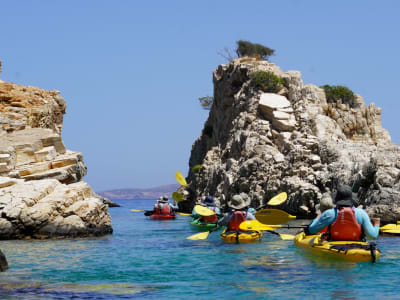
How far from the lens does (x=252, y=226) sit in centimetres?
1770

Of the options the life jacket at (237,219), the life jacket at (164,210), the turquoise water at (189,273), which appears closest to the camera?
the turquoise water at (189,273)

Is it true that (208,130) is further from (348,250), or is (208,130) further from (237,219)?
(348,250)

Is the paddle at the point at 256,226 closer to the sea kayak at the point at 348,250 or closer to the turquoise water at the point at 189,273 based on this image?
the turquoise water at the point at 189,273

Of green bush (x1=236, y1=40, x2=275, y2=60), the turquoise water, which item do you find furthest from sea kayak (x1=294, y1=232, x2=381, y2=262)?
green bush (x1=236, y1=40, x2=275, y2=60)

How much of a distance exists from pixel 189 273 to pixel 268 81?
2802cm

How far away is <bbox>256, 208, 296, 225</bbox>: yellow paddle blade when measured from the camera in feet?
57.8

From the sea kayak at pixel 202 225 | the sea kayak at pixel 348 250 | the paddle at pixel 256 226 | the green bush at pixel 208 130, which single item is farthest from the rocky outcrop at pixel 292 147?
the sea kayak at pixel 348 250

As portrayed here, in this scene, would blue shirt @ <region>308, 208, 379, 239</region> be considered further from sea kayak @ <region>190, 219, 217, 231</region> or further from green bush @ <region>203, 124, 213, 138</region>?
green bush @ <region>203, 124, 213, 138</region>

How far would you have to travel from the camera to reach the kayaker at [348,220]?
41.1 feet

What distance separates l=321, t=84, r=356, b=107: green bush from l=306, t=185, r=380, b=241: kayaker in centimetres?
2949

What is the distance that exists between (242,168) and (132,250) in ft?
62.6

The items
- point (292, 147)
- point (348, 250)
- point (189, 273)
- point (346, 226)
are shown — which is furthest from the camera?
point (292, 147)

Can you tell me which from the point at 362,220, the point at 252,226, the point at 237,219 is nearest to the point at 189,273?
the point at 362,220

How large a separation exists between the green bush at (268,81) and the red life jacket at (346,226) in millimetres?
26694
